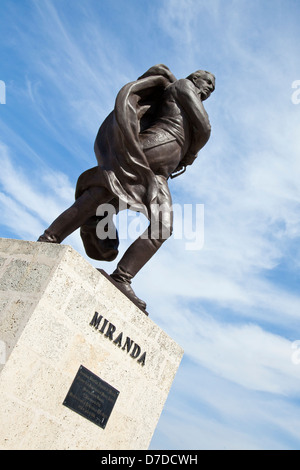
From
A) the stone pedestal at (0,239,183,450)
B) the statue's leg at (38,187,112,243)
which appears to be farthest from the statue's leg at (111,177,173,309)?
the statue's leg at (38,187,112,243)

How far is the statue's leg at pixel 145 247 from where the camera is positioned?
4441 mm

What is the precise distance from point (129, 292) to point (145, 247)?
47cm

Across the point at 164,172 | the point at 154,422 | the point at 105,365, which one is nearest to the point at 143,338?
the point at 105,365

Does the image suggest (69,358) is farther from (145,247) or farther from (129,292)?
(145,247)

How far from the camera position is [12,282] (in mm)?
3688

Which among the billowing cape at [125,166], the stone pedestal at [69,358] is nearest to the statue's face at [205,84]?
the billowing cape at [125,166]

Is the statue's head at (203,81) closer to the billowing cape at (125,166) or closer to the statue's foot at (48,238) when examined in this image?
the billowing cape at (125,166)

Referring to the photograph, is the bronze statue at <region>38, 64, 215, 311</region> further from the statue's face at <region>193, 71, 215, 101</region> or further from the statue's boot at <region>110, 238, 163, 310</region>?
the statue's face at <region>193, 71, 215, 101</region>

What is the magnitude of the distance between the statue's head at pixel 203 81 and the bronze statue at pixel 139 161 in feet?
0.52

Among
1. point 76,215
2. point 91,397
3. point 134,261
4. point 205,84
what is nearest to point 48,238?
point 76,215

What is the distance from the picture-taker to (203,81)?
5367 mm

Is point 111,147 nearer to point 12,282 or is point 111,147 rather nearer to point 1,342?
point 12,282
